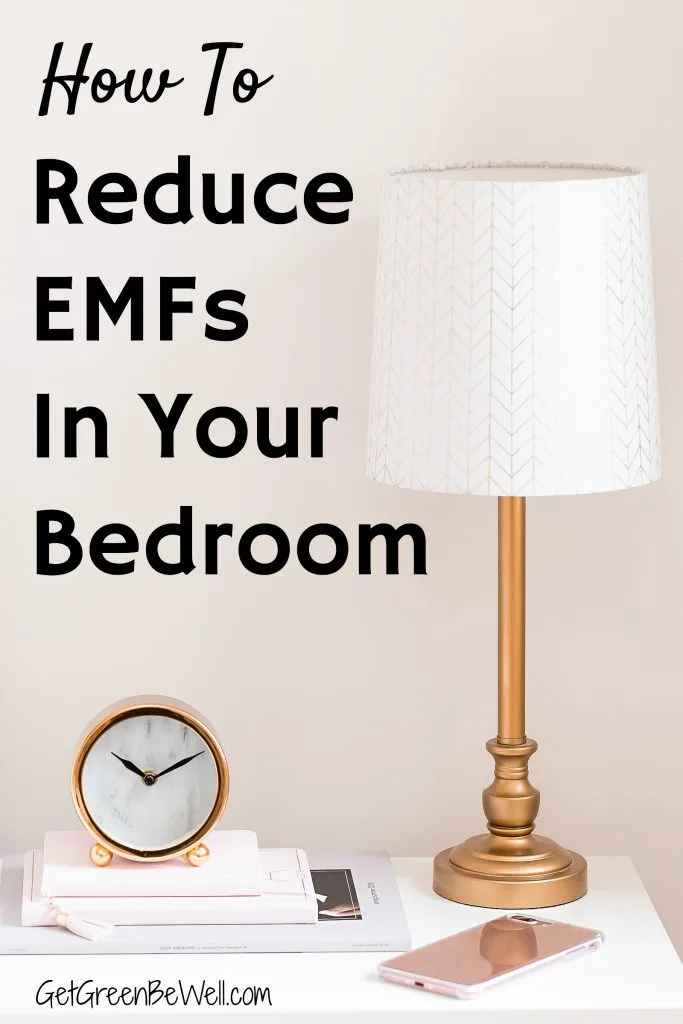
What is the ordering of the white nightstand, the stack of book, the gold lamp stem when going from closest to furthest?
the white nightstand → the stack of book → the gold lamp stem

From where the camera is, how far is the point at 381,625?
4.92ft

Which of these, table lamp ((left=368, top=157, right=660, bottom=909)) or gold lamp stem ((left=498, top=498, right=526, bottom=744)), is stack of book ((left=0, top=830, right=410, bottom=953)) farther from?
table lamp ((left=368, top=157, right=660, bottom=909))

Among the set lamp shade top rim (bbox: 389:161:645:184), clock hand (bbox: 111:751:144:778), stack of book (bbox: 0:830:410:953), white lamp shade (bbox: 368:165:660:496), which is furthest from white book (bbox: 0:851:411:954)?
lamp shade top rim (bbox: 389:161:645:184)

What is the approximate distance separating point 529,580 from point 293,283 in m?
0.42

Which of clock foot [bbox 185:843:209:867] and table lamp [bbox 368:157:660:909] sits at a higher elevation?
table lamp [bbox 368:157:660:909]

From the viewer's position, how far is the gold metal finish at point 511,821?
1282 mm

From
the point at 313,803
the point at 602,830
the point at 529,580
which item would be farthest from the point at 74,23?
the point at 602,830

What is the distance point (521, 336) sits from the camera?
3.77 feet

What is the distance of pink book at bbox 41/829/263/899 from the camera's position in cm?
123

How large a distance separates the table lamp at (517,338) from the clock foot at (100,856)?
0.45 meters

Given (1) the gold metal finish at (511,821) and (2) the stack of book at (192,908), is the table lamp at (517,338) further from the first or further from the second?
(2) the stack of book at (192,908)

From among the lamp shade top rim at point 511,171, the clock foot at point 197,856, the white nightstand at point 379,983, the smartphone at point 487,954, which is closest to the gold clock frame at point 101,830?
the clock foot at point 197,856

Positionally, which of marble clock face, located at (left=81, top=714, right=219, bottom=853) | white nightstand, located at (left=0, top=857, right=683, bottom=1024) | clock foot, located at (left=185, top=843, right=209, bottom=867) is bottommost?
white nightstand, located at (left=0, top=857, right=683, bottom=1024)

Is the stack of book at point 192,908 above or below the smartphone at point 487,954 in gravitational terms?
above
